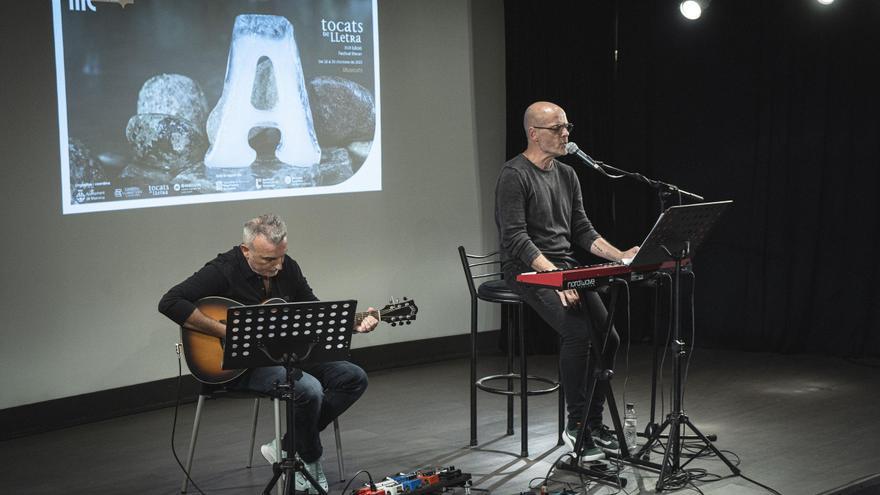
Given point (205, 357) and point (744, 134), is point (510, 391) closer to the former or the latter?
point (205, 357)

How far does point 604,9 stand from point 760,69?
1.17 meters

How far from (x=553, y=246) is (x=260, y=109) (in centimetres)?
227

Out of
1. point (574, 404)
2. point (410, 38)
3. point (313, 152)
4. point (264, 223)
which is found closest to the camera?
point (264, 223)

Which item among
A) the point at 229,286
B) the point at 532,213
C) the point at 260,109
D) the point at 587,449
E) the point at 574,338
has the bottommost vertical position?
the point at 587,449

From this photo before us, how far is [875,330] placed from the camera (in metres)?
6.64

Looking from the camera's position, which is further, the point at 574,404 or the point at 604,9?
the point at 604,9

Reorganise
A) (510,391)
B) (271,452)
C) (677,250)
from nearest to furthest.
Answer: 1. (677,250)
2. (271,452)
3. (510,391)

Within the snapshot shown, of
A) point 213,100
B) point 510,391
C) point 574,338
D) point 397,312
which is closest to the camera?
point 397,312

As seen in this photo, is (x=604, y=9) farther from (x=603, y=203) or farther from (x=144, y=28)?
(x=144, y=28)

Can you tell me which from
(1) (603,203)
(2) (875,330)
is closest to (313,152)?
(1) (603,203)

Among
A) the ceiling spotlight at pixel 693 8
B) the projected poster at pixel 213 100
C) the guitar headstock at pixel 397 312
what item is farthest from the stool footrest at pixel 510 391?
the ceiling spotlight at pixel 693 8

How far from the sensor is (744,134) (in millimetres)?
7105

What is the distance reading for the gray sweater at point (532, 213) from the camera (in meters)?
4.63

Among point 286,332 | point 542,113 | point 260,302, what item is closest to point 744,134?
point 542,113
